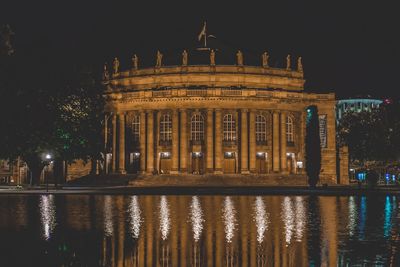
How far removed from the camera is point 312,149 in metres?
67.9

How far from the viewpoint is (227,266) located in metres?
13.7

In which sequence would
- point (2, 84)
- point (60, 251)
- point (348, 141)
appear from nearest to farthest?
point (60, 251)
point (2, 84)
point (348, 141)

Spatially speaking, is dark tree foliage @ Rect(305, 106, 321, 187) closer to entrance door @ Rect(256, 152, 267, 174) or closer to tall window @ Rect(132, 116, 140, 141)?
entrance door @ Rect(256, 152, 267, 174)

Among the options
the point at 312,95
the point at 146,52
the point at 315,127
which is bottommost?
the point at 315,127

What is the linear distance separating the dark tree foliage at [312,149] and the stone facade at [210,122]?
19.6 m

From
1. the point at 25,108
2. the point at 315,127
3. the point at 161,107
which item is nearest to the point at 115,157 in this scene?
the point at 161,107

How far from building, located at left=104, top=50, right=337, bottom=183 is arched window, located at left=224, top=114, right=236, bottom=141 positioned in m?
0.14

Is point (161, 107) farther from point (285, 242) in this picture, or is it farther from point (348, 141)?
point (285, 242)

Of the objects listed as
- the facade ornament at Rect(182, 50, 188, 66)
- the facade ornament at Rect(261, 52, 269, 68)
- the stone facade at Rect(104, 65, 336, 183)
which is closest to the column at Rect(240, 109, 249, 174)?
the stone facade at Rect(104, 65, 336, 183)

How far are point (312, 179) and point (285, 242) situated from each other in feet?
161

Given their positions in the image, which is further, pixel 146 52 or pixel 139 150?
pixel 146 52

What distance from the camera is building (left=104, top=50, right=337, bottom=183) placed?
88.8 m

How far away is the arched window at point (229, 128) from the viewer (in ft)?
296

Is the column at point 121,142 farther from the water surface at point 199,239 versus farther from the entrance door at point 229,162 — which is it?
the water surface at point 199,239
